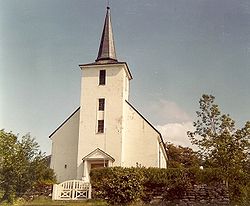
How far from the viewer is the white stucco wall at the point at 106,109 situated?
2186 cm

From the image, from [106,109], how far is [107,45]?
15.3 ft

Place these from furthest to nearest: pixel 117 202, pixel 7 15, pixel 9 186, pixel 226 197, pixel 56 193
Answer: pixel 56 193, pixel 226 197, pixel 117 202, pixel 9 186, pixel 7 15

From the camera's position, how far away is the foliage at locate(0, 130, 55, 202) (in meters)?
10.8

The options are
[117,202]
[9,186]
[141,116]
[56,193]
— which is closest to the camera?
[9,186]

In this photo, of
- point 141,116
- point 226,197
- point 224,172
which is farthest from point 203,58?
point 141,116

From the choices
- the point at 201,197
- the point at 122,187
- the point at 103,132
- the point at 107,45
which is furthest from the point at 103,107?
the point at 122,187

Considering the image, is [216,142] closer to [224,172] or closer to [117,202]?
[224,172]

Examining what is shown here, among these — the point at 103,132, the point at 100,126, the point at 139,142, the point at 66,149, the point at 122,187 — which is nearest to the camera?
the point at 122,187

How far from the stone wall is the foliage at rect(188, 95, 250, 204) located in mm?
980

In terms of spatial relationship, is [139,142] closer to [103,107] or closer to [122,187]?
[103,107]

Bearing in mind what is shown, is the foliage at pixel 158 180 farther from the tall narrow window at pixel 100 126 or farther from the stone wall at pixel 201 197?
the tall narrow window at pixel 100 126

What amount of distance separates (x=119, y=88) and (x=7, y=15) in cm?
1355

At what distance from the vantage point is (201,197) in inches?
591

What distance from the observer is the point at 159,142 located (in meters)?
23.2
